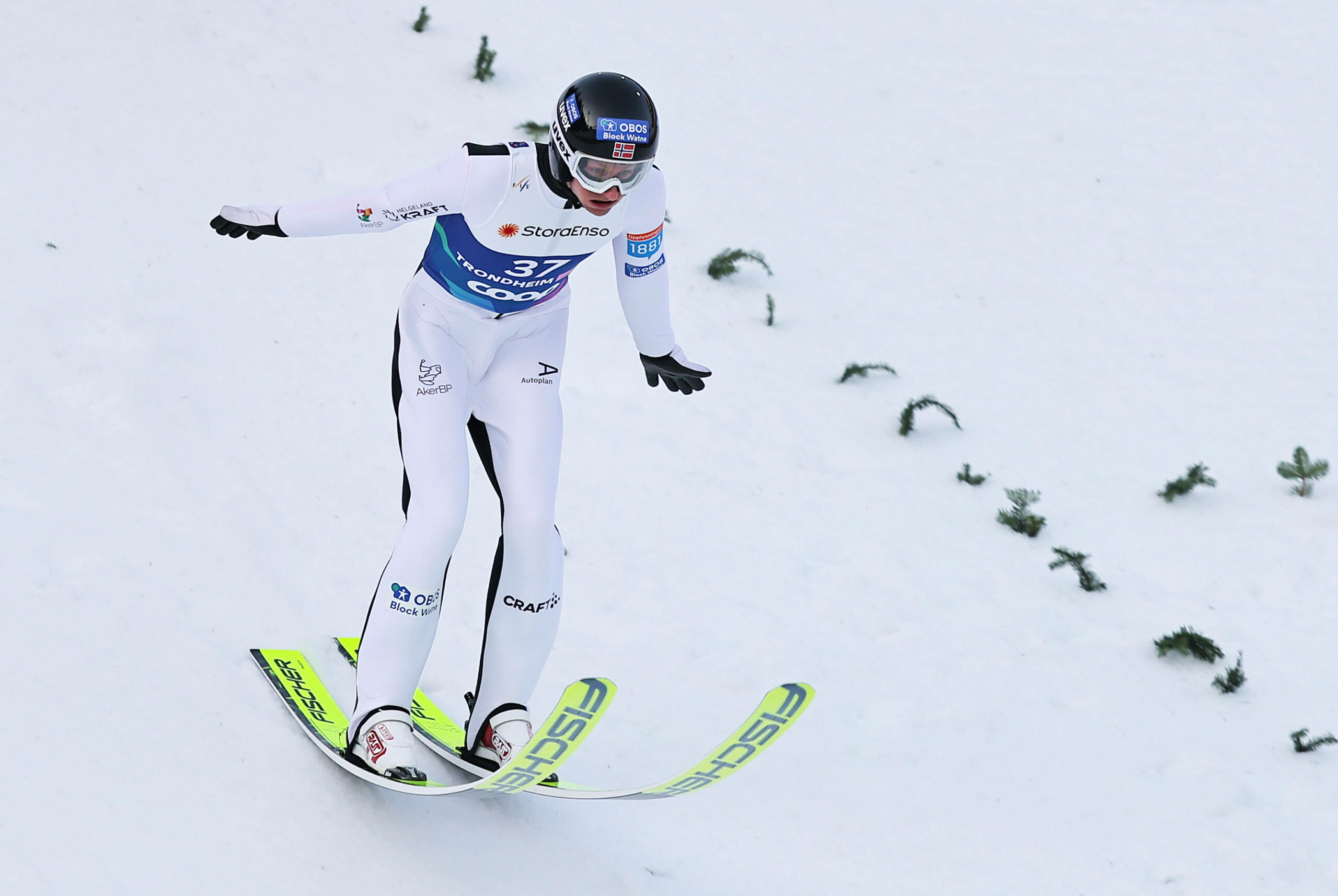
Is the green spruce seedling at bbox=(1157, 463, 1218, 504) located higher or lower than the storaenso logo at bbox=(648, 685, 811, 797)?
higher

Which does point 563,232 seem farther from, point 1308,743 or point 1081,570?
point 1308,743

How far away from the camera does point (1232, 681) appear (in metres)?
6.45

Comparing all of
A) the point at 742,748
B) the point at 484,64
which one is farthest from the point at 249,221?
the point at 484,64

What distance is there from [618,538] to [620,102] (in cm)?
342

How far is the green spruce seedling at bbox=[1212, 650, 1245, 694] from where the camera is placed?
6.43m

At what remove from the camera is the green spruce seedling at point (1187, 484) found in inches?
304

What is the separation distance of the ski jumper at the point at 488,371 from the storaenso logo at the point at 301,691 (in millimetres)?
435

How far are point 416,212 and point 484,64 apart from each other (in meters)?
6.60

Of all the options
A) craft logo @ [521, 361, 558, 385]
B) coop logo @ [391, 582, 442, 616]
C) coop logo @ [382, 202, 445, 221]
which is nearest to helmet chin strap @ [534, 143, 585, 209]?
coop logo @ [382, 202, 445, 221]

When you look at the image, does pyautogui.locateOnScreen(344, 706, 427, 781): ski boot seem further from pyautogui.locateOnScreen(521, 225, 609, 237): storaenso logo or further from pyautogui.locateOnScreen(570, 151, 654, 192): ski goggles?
pyautogui.locateOnScreen(570, 151, 654, 192): ski goggles

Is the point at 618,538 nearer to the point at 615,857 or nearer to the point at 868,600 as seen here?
the point at 868,600

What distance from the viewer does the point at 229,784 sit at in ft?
14.6

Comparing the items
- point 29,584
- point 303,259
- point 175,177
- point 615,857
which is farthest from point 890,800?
point 175,177

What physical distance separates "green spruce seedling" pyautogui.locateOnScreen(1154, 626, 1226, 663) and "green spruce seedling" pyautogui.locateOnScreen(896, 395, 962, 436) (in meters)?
1.96
